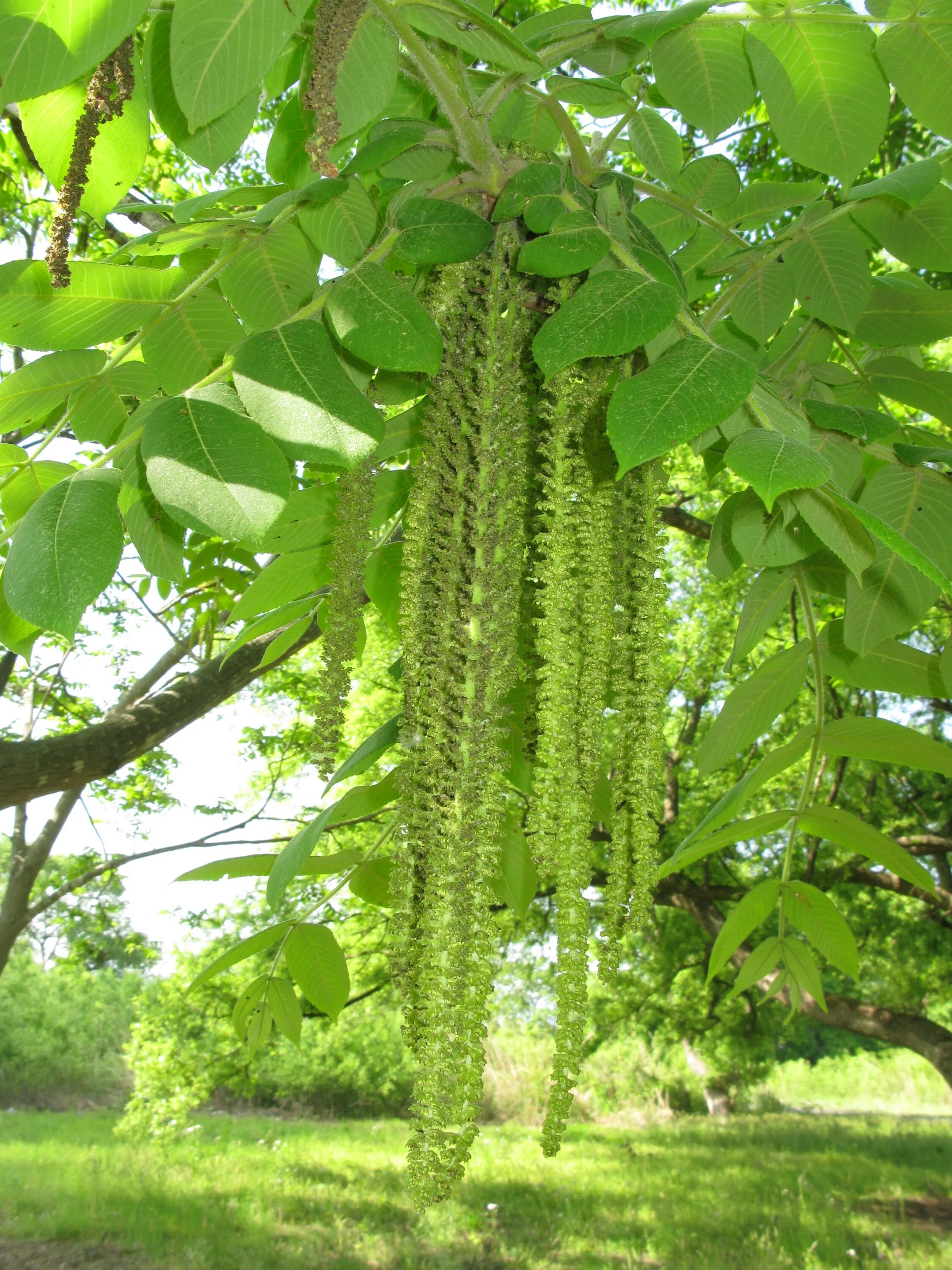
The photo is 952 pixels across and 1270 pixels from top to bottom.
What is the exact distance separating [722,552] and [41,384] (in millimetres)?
1025

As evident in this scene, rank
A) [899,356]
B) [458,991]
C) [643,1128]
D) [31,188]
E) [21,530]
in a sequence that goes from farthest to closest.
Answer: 1. [643,1128]
2. [31,188]
3. [899,356]
4. [21,530]
5. [458,991]

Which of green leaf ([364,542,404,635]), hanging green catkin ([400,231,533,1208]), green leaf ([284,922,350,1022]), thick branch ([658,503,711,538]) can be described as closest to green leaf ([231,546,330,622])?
green leaf ([364,542,404,635])

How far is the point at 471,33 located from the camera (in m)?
0.86

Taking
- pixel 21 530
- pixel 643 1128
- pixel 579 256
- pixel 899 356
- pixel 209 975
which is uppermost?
pixel 899 356

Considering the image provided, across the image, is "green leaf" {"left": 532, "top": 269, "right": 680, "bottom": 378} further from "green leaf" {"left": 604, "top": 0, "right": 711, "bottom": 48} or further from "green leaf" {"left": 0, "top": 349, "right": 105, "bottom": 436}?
"green leaf" {"left": 0, "top": 349, "right": 105, "bottom": 436}

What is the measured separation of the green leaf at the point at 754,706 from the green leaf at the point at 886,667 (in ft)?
0.29

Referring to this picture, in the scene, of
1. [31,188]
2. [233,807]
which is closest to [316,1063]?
[233,807]

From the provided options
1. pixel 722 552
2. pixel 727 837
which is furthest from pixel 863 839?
pixel 722 552

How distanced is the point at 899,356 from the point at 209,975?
1.53m

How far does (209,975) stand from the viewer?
1333mm

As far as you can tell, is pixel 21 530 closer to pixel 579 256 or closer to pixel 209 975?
pixel 579 256

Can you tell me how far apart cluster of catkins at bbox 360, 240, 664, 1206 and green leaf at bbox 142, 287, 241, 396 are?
1.04 ft

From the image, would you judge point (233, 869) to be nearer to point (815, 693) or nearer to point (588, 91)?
point (815, 693)

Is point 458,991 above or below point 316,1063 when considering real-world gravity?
above
